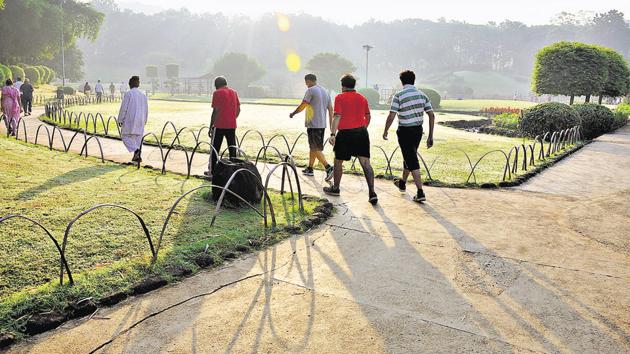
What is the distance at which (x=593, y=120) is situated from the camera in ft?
61.7

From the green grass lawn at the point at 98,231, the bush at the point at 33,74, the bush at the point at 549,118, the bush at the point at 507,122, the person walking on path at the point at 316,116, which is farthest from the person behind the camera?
the bush at the point at 33,74

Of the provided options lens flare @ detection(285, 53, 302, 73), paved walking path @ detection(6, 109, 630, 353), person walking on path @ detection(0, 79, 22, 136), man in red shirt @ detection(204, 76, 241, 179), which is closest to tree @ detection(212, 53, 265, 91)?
lens flare @ detection(285, 53, 302, 73)

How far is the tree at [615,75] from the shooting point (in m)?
24.9

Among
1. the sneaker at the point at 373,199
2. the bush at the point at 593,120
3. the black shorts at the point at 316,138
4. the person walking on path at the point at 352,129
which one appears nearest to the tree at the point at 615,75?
the bush at the point at 593,120

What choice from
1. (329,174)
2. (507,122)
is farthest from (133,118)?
(507,122)

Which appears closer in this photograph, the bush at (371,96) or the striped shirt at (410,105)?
the striped shirt at (410,105)

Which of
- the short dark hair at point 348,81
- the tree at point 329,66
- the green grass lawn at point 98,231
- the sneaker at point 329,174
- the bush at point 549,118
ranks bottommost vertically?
the green grass lawn at point 98,231

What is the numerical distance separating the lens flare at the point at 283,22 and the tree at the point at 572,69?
98.7 meters

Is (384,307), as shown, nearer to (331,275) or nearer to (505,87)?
(331,275)

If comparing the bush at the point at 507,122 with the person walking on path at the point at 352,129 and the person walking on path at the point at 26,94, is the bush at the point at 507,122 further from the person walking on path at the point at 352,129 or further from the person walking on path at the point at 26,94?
the person walking on path at the point at 26,94

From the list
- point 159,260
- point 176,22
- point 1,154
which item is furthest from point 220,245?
point 176,22

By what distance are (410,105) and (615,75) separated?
929 inches

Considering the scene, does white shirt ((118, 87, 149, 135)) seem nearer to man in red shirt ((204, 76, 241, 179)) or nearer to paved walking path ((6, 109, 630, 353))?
man in red shirt ((204, 76, 241, 179))

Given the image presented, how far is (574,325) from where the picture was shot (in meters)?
3.42
